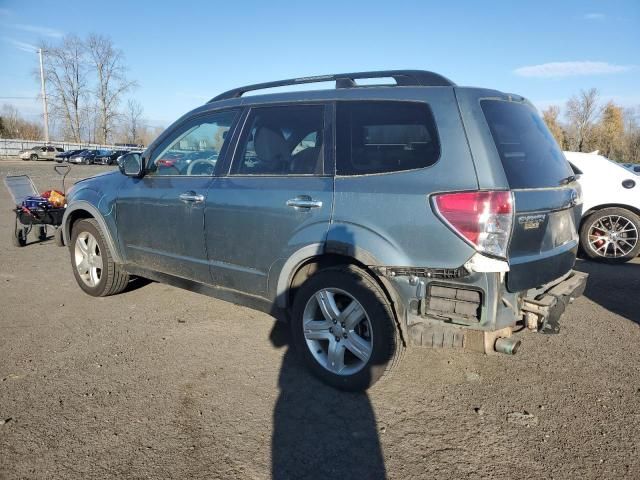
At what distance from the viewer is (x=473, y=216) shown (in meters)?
2.60

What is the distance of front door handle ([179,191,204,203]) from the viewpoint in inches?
149

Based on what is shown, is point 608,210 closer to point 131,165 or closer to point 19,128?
point 131,165

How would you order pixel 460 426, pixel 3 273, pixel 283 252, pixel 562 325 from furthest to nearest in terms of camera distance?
pixel 3 273
pixel 562 325
pixel 283 252
pixel 460 426

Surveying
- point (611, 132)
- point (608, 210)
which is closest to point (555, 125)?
point (611, 132)

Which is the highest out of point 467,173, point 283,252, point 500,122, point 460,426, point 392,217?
point 500,122

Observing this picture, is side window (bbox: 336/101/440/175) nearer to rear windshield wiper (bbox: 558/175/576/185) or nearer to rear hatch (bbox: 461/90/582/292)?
rear hatch (bbox: 461/90/582/292)

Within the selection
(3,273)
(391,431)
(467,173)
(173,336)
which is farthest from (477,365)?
(3,273)

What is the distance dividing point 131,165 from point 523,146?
3.38m

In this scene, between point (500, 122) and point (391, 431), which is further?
point (500, 122)

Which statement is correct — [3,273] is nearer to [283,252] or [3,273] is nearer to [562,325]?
A: [283,252]

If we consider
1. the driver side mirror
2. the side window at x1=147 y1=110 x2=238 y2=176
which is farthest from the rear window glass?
the driver side mirror

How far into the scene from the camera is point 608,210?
673cm

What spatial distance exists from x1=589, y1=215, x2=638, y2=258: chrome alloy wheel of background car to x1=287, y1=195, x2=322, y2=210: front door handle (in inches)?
213

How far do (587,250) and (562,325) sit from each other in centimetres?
310
